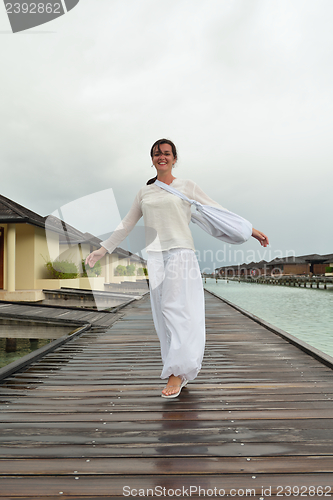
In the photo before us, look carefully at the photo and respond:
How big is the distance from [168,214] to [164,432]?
1449 mm

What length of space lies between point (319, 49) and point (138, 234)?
2616cm

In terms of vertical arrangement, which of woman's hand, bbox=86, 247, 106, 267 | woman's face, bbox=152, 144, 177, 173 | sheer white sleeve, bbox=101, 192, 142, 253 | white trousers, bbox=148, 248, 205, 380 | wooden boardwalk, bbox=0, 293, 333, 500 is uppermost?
woman's face, bbox=152, 144, 177, 173

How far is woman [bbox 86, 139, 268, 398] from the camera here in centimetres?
250

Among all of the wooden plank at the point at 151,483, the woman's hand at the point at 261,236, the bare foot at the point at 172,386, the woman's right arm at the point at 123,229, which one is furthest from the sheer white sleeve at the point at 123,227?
the wooden plank at the point at 151,483

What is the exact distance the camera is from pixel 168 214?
2588 millimetres

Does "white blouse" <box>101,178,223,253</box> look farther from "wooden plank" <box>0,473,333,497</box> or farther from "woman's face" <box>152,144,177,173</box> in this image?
"wooden plank" <box>0,473,333,497</box>

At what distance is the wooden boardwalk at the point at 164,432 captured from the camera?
1561 millimetres

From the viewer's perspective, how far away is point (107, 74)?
2481cm

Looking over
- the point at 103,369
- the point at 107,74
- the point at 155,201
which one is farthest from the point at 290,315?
the point at 107,74

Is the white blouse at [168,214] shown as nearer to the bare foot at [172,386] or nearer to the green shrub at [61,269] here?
the bare foot at [172,386]

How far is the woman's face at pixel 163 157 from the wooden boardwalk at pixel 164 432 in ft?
5.77

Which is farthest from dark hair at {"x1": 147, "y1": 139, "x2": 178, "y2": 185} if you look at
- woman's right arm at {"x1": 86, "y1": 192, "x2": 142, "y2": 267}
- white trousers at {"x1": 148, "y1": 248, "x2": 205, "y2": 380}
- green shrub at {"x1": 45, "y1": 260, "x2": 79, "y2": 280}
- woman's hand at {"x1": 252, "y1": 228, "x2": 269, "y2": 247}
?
green shrub at {"x1": 45, "y1": 260, "x2": 79, "y2": 280}

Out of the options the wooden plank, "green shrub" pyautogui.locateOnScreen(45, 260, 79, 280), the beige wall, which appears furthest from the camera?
"green shrub" pyautogui.locateOnScreen(45, 260, 79, 280)

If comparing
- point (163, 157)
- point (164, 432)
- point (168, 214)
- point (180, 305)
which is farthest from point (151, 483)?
point (163, 157)
